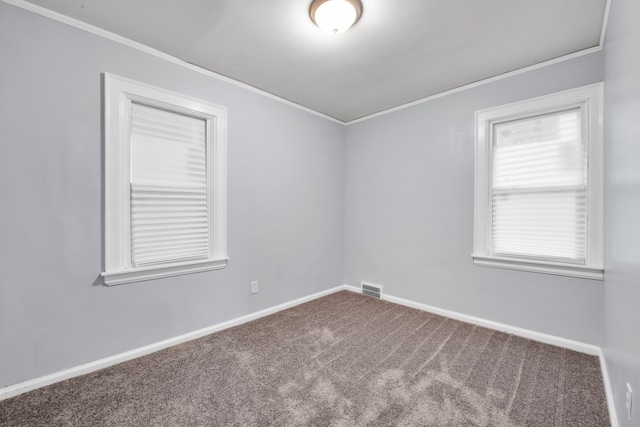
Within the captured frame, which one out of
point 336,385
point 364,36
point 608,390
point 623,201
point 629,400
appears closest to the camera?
point 629,400

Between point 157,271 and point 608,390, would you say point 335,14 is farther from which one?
point 608,390

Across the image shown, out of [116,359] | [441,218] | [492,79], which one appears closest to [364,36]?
[492,79]

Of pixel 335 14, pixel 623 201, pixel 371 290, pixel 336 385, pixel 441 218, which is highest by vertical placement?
pixel 335 14

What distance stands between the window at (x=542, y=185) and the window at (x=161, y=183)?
264 centimetres

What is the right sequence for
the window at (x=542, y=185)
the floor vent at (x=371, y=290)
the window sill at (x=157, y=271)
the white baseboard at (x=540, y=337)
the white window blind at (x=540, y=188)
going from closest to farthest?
the white baseboard at (x=540, y=337) → the window sill at (x=157, y=271) → the window at (x=542, y=185) → the white window blind at (x=540, y=188) → the floor vent at (x=371, y=290)

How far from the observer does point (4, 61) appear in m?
1.68

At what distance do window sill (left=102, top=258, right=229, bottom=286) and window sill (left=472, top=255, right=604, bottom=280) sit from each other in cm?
258

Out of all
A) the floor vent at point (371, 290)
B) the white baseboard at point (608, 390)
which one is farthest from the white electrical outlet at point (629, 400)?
the floor vent at point (371, 290)

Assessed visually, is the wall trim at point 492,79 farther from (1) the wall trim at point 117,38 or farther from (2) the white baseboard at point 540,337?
(2) the white baseboard at point 540,337

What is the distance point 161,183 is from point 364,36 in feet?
6.65

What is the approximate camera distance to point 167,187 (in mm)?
2354

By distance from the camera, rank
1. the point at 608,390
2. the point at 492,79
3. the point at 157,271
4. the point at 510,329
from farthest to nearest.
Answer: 1. the point at 492,79
2. the point at 510,329
3. the point at 157,271
4. the point at 608,390

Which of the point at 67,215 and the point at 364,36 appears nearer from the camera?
the point at 67,215

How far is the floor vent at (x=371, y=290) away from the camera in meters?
3.57
